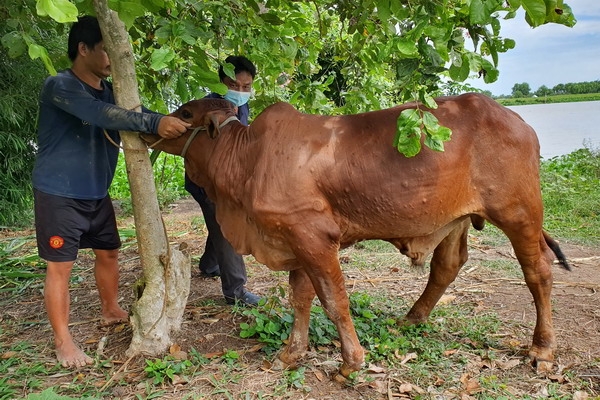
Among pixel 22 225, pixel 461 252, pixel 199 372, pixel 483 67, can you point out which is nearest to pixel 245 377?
pixel 199 372

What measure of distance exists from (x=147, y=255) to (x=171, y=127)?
88 cm

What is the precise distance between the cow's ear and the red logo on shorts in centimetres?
121

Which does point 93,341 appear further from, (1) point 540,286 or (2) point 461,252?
(1) point 540,286

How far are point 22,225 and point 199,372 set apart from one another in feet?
19.7

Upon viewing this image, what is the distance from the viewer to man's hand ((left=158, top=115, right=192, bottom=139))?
3539mm

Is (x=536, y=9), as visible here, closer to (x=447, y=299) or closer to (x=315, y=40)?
(x=315, y=40)

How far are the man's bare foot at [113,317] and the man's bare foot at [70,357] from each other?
61 centimetres

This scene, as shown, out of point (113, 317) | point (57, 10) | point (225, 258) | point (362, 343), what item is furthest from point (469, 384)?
point (57, 10)

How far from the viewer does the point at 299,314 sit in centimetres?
384

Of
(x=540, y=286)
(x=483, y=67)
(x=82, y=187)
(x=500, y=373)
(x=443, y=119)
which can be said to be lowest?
(x=500, y=373)

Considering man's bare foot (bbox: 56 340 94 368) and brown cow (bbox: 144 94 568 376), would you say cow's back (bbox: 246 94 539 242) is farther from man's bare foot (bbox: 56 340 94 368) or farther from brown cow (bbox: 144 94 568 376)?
man's bare foot (bbox: 56 340 94 368)

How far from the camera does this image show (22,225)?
8359 millimetres

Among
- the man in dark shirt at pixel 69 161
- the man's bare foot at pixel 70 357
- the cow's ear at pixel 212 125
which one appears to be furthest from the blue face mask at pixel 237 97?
the man's bare foot at pixel 70 357

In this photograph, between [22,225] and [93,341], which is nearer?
[93,341]
